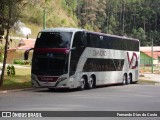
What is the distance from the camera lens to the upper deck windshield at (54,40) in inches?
1072

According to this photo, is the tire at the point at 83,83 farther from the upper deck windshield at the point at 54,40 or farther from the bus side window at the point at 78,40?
the upper deck windshield at the point at 54,40

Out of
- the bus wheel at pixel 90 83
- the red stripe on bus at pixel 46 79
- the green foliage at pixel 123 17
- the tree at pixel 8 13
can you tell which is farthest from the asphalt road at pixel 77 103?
the green foliage at pixel 123 17

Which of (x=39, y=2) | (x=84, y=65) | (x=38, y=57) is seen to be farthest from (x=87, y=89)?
(x=39, y=2)

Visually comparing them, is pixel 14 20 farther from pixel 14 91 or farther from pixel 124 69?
pixel 124 69

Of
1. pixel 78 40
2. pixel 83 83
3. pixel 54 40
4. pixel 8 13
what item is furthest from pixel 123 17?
pixel 54 40

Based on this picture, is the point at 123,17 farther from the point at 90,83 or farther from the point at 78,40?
the point at 78,40

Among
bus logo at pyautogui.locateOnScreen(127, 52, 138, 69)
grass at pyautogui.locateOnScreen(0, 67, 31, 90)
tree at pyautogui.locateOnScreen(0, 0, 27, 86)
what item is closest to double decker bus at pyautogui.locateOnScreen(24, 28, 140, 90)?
tree at pyautogui.locateOnScreen(0, 0, 27, 86)

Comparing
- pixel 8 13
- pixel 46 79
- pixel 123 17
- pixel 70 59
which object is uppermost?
pixel 123 17

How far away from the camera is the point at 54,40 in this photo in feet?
89.8

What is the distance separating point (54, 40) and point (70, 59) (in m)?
1.48

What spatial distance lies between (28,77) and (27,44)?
49037 mm

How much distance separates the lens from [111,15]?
512ft

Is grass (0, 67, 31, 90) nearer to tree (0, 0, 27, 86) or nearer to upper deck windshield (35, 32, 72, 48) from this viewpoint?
tree (0, 0, 27, 86)

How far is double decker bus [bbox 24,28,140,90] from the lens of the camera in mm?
27172
